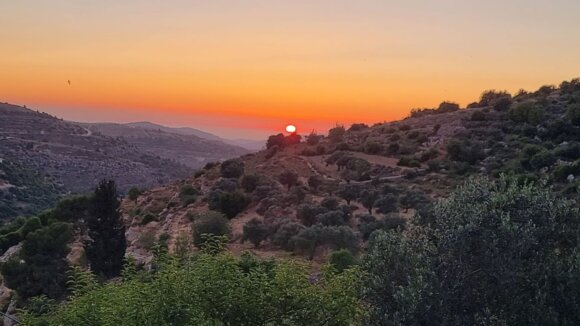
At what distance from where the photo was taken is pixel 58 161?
10188 centimetres

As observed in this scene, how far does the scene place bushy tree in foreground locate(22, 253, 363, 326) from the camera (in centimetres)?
1298

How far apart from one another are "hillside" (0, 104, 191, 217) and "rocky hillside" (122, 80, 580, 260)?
32.1 metres

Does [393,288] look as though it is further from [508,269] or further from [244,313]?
[244,313]

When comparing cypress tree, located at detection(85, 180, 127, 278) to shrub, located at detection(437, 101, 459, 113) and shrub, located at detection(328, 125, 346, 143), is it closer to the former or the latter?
shrub, located at detection(328, 125, 346, 143)

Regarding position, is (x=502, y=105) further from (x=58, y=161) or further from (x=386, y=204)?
(x=58, y=161)

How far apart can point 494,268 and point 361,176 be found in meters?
37.4

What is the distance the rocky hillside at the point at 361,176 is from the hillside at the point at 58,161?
32102 mm

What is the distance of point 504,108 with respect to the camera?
6044cm

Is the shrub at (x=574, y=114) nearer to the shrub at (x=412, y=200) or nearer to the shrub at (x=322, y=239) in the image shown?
the shrub at (x=412, y=200)

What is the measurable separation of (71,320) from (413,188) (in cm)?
3139

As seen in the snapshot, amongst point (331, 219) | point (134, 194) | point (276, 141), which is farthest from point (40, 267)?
point (276, 141)

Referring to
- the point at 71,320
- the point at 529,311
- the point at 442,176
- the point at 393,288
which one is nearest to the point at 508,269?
the point at 529,311

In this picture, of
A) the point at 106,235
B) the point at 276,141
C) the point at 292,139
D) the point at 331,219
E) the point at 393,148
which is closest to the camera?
the point at 106,235

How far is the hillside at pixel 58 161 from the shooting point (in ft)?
268
